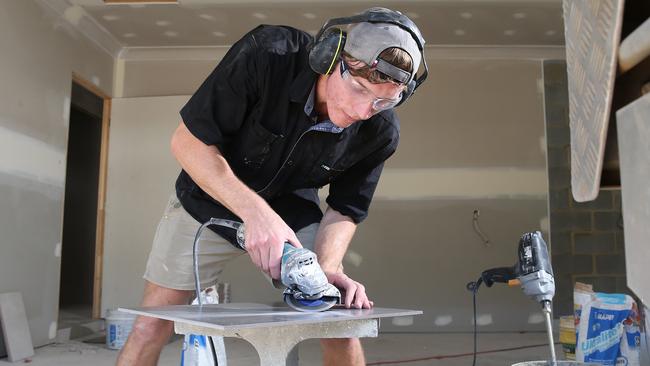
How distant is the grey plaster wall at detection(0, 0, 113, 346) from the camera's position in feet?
11.3

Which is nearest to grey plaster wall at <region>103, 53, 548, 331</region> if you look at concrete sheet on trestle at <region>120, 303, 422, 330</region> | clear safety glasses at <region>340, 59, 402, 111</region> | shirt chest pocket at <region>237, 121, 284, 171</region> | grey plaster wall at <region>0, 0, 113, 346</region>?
grey plaster wall at <region>0, 0, 113, 346</region>

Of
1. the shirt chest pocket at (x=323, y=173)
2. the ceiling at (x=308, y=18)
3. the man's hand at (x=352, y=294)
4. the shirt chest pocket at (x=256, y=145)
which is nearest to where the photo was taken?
the man's hand at (x=352, y=294)

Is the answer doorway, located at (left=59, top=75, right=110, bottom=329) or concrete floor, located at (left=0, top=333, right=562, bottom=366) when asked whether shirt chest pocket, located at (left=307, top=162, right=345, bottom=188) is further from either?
doorway, located at (left=59, top=75, right=110, bottom=329)

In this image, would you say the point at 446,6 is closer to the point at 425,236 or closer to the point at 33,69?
the point at 425,236

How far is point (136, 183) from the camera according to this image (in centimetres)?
484

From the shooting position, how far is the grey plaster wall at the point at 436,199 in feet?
15.8

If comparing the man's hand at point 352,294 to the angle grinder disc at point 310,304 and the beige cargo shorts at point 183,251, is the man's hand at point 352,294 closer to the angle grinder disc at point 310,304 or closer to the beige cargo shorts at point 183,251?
the angle grinder disc at point 310,304

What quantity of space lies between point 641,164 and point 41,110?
3858 millimetres

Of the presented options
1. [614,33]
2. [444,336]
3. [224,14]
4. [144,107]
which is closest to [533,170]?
[444,336]

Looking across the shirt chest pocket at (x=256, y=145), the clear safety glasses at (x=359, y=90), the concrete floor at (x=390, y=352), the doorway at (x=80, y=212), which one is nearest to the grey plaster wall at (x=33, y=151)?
the concrete floor at (x=390, y=352)

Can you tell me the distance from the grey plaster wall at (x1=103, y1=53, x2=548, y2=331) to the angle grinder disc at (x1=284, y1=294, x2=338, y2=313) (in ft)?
11.1

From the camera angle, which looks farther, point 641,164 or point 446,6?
point 446,6

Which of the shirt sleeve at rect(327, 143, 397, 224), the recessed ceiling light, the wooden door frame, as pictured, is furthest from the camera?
the wooden door frame

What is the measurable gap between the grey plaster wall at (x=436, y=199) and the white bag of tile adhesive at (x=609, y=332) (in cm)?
247
